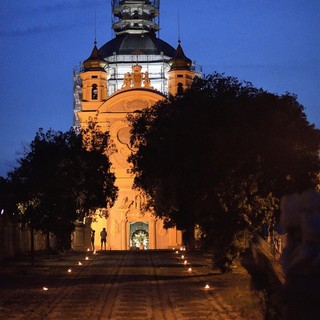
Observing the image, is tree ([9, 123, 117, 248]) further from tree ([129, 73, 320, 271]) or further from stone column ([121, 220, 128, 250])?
stone column ([121, 220, 128, 250])

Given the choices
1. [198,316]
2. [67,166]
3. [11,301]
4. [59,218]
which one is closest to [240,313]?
[198,316]

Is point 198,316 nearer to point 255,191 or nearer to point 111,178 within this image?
point 255,191

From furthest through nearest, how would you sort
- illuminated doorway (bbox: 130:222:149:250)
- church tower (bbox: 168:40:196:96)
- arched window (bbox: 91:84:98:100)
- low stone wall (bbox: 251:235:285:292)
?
arched window (bbox: 91:84:98:100), church tower (bbox: 168:40:196:96), illuminated doorway (bbox: 130:222:149:250), low stone wall (bbox: 251:235:285:292)

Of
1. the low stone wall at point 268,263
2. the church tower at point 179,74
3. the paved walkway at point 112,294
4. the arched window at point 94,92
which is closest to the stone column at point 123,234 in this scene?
the church tower at point 179,74

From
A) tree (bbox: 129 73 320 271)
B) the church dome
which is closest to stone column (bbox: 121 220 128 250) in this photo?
the church dome

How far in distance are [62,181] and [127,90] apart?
4111cm

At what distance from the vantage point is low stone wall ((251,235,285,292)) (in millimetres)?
18186

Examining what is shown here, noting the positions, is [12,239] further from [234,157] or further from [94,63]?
[94,63]

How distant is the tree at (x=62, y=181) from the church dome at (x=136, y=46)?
41397 mm

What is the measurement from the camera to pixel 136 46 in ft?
324

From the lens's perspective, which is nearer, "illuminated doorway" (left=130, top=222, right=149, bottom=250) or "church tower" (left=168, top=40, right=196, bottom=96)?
"illuminated doorway" (left=130, top=222, right=149, bottom=250)

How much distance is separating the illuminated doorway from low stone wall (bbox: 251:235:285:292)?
48464 millimetres

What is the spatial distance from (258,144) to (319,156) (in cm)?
485

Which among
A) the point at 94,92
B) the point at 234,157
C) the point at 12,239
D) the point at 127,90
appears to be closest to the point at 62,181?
A: the point at 12,239
